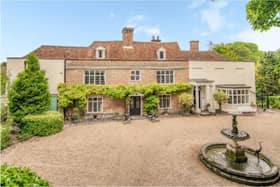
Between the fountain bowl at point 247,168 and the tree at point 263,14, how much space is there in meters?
5.41

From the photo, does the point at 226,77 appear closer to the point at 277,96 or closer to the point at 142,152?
the point at 277,96

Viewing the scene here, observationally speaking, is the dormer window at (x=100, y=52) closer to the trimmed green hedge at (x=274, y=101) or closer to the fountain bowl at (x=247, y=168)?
the fountain bowl at (x=247, y=168)

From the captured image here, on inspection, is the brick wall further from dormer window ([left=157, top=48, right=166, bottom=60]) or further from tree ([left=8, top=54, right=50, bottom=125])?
tree ([left=8, top=54, right=50, bottom=125])

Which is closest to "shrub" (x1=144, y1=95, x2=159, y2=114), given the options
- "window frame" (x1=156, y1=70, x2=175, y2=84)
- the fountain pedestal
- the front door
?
the front door

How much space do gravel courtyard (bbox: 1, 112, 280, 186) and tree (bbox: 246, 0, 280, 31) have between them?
556cm

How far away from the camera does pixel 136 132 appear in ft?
40.2

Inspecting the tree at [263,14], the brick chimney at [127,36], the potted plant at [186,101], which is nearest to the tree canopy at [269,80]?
the potted plant at [186,101]

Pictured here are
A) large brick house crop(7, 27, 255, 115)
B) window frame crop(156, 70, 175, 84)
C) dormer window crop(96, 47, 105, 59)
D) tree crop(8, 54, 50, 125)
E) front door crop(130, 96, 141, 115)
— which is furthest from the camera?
window frame crop(156, 70, 175, 84)

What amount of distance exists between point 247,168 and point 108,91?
13624mm

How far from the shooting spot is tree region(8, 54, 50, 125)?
12.5m

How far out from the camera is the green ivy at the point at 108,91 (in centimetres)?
1617

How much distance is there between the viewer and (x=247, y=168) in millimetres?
7215

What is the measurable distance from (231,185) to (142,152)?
4228mm

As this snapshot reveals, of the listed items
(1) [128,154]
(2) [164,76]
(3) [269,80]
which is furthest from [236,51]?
(1) [128,154]
